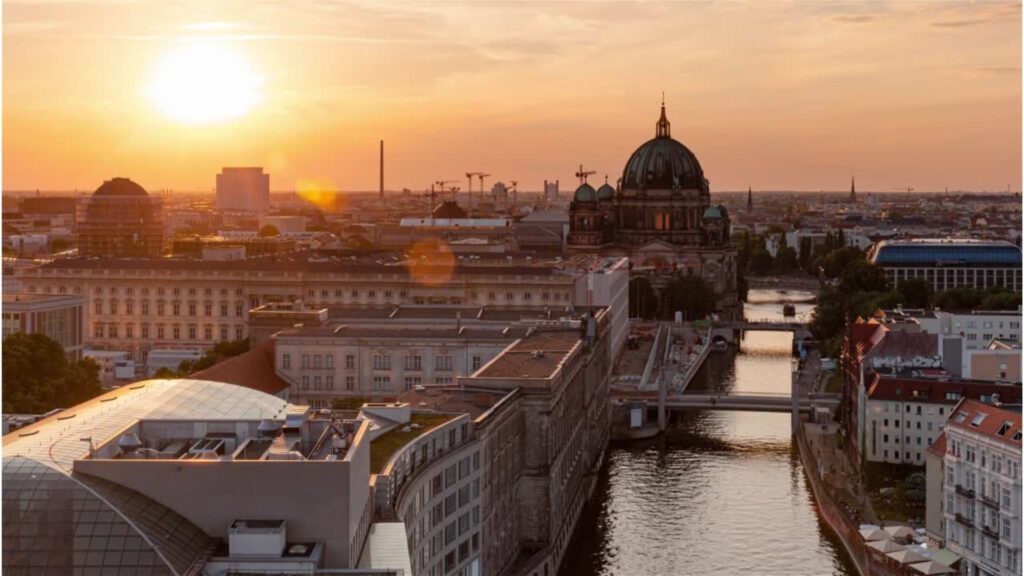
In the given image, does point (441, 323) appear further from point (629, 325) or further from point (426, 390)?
point (629, 325)

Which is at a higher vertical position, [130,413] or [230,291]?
[130,413]

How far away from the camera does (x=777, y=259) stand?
558 ft

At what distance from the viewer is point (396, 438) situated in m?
30.4

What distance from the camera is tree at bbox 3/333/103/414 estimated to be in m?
48.4

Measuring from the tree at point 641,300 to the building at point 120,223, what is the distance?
30.6 m

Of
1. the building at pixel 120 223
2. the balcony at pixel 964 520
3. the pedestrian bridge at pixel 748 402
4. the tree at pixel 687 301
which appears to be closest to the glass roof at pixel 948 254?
the tree at pixel 687 301

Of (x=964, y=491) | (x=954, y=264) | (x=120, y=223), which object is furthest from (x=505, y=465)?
(x=954, y=264)

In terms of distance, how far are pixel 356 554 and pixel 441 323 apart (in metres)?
37.1

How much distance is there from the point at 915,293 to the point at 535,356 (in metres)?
61.3

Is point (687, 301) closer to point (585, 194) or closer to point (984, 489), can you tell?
point (585, 194)

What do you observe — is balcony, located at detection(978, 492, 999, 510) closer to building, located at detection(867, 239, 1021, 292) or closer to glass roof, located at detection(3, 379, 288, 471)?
glass roof, located at detection(3, 379, 288, 471)

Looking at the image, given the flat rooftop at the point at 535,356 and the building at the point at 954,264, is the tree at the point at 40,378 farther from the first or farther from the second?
the building at the point at 954,264

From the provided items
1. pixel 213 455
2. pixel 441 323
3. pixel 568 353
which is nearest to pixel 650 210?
pixel 441 323

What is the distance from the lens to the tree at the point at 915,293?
9932 cm
